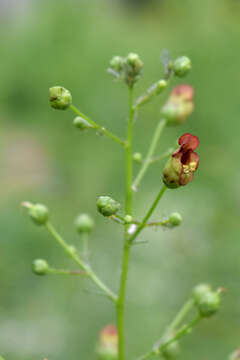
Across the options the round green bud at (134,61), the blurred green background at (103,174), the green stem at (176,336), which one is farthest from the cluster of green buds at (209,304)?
the blurred green background at (103,174)

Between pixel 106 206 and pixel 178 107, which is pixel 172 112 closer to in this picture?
pixel 178 107

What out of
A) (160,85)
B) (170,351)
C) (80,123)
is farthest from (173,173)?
(170,351)

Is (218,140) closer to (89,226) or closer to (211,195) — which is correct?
(211,195)

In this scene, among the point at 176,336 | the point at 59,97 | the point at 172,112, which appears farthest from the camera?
the point at 172,112

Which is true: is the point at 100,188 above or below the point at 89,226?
above

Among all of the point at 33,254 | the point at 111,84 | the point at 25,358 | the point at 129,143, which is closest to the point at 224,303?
the point at 25,358

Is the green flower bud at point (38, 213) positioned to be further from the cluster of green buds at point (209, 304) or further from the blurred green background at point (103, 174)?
the blurred green background at point (103, 174)
